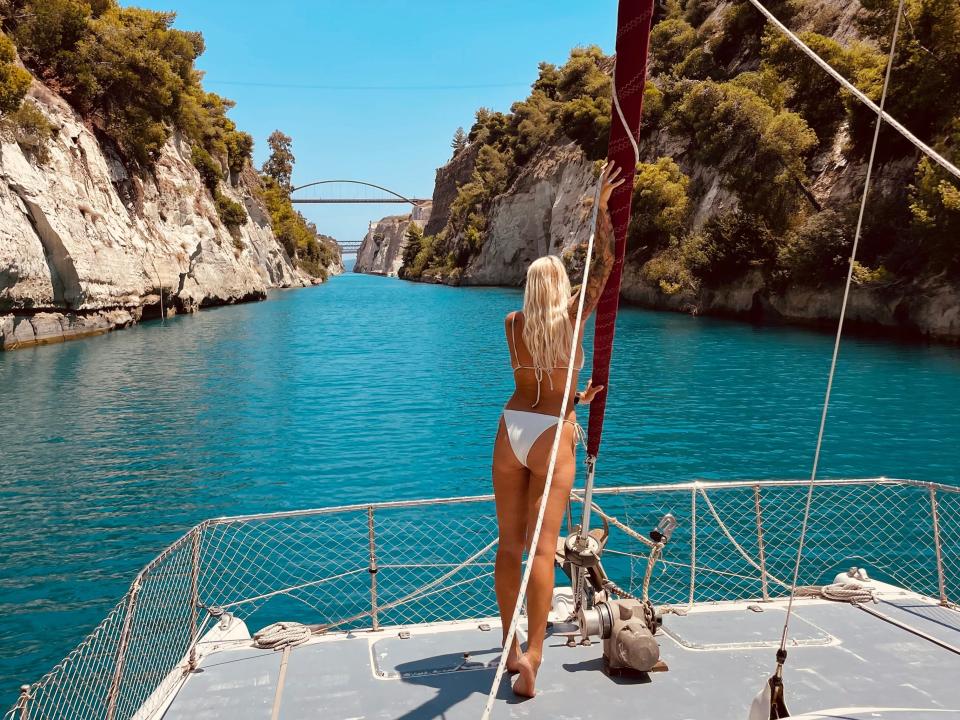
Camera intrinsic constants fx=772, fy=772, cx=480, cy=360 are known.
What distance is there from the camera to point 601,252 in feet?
14.0

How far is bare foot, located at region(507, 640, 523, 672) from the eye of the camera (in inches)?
167

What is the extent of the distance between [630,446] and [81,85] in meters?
35.7

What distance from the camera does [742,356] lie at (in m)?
27.6

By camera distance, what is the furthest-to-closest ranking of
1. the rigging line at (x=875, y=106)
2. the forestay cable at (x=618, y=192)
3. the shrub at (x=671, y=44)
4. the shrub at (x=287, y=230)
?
the shrub at (x=287, y=230) → the shrub at (x=671, y=44) → the forestay cable at (x=618, y=192) → the rigging line at (x=875, y=106)

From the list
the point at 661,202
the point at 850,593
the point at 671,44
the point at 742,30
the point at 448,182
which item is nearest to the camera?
the point at 850,593

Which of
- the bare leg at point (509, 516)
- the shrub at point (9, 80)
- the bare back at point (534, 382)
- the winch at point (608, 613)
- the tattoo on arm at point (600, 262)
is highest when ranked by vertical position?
the shrub at point (9, 80)

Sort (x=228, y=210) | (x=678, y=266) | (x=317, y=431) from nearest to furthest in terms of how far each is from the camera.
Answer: (x=317, y=431), (x=678, y=266), (x=228, y=210)

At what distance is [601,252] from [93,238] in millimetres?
35691

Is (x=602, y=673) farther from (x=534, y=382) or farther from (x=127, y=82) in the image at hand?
(x=127, y=82)

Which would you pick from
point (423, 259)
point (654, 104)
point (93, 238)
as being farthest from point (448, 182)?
point (93, 238)

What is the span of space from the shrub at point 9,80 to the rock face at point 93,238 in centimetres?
159

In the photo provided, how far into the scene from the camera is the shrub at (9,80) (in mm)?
27328

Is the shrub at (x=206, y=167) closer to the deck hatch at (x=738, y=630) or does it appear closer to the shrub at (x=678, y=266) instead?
the shrub at (x=678, y=266)

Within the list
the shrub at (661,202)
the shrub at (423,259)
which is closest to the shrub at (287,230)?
the shrub at (423,259)
